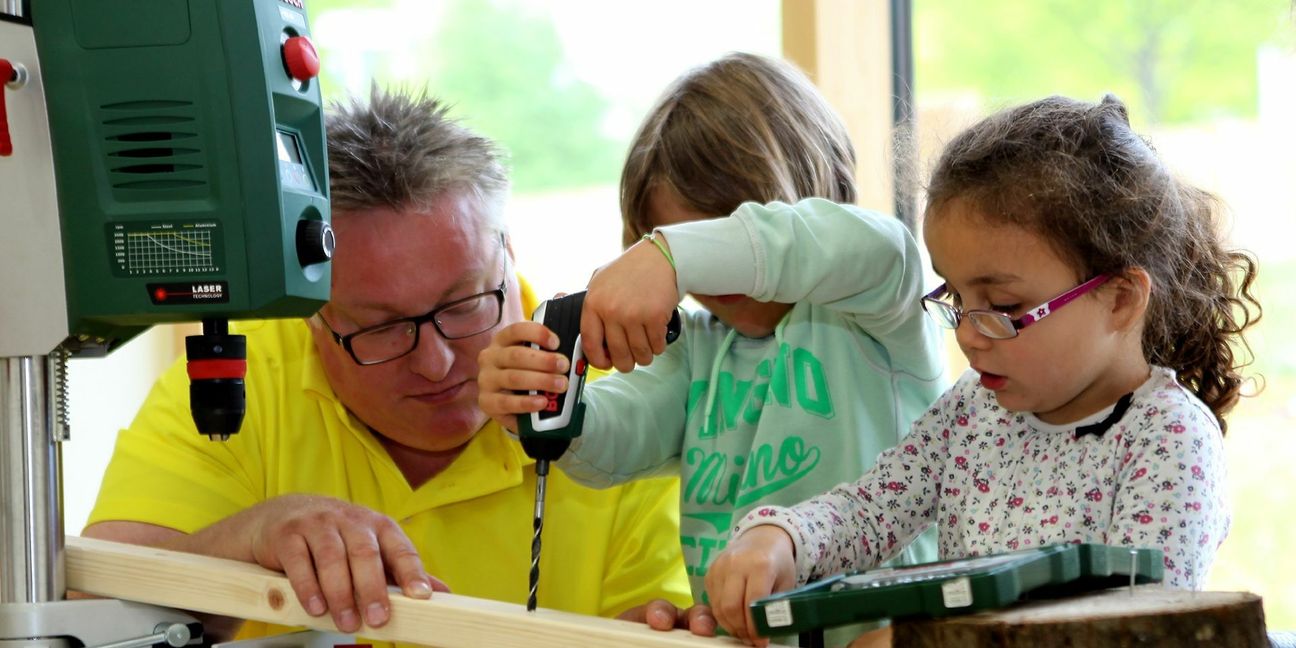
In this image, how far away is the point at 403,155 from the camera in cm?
167

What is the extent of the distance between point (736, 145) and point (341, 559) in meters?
0.67

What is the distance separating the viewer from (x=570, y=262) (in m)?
3.32

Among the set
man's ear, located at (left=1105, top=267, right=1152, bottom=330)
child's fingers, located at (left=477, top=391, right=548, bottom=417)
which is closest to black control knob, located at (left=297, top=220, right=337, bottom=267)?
child's fingers, located at (left=477, top=391, right=548, bottom=417)

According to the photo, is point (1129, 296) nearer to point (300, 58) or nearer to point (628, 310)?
point (628, 310)

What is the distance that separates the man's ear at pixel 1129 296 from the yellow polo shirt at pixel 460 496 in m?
0.71

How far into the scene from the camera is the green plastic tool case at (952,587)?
0.90 meters

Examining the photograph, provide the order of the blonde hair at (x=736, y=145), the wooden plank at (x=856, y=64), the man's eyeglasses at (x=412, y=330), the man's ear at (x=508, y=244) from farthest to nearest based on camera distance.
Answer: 1. the wooden plank at (x=856, y=64)
2. the man's ear at (x=508, y=244)
3. the man's eyeglasses at (x=412, y=330)
4. the blonde hair at (x=736, y=145)

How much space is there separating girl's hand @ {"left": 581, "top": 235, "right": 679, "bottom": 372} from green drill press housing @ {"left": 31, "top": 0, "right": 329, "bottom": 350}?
0.29m

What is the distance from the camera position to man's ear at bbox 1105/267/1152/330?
127cm

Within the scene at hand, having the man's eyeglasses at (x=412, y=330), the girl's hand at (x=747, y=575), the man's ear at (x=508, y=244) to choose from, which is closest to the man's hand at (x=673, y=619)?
the girl's hand at (x=747, y=575)

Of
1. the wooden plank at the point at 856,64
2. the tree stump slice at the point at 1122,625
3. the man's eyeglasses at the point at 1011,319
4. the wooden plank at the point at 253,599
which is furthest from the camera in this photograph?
the wooden plank at the point at 856,64

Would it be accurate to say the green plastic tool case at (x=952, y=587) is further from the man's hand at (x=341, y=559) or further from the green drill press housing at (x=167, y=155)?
the green drill press housing at (x=167, y=155)

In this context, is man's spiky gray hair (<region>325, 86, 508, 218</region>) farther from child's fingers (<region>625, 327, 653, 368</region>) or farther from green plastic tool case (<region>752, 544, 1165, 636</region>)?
green plastic tool case (<region>752, 544, 1165, 636</region>)

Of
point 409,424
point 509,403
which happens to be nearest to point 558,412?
point 509,403
